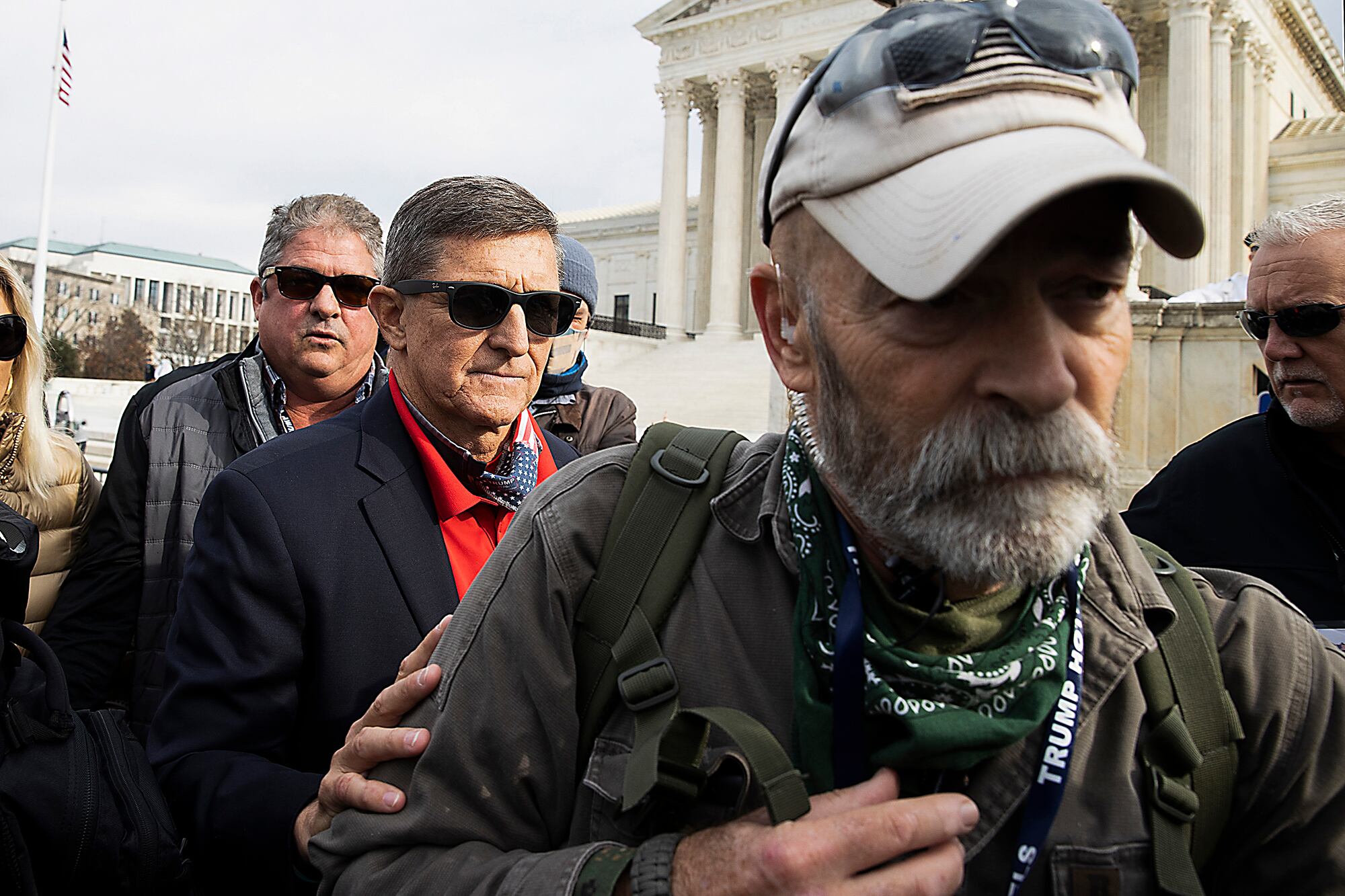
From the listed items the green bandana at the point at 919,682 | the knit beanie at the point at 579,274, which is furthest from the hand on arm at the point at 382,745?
the knit beanie at the point at 579,274

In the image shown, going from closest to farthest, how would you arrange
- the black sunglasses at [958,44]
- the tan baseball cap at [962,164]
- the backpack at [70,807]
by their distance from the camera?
the tan baseball cap at [962,164] → the black sunglasses at [958,44] → the backpack at [70,807]

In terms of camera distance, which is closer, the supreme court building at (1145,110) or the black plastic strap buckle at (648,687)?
the black plastic strap buckle at (648,687)

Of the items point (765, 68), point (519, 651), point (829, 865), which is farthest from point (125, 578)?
point (765, 68)

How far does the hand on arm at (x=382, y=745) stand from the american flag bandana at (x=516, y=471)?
0.91m

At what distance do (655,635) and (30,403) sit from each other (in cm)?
300

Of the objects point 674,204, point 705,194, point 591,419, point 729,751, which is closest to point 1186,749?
point 729,751

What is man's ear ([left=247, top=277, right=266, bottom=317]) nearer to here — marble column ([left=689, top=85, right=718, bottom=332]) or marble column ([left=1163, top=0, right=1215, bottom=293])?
marble column ([left=1163, top=0, right=1215, bottom=293])

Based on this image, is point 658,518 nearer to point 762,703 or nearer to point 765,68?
point 762,703

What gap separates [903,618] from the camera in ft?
4.42

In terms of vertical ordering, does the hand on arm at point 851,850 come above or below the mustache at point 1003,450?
below

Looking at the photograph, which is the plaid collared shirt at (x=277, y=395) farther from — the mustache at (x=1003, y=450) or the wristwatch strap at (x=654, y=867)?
the mustache at (x=1003, y=450)

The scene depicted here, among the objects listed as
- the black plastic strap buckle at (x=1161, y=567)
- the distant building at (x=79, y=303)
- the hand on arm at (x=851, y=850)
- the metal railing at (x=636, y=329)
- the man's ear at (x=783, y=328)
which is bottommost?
the hand on arm at (x=851, y=850)

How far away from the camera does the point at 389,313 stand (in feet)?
8.95

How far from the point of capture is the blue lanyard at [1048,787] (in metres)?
1.29
